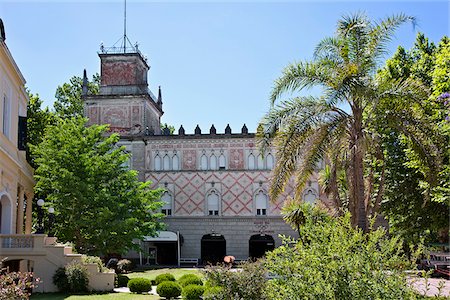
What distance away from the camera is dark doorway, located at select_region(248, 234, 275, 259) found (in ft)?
149

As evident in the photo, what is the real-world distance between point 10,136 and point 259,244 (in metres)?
25.7

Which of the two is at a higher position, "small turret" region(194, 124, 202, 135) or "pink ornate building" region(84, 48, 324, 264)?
"small turret" region(194, 124, 202, 135)

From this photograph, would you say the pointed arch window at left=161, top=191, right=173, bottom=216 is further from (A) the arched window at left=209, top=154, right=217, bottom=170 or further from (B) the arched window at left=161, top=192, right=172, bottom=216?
(A) the arched window at left=209, top=154, right=217, bottom=170

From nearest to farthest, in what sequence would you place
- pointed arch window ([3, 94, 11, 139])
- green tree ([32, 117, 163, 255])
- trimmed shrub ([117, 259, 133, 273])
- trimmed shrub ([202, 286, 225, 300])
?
trimmed shrub ([202, 286, 225, 300]), pointed arch window ([3, 94, 11, 139]), green tree ([32, 117, 163, 255]), trimmed shrub ([117, 259, 133, 273])

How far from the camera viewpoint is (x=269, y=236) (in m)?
45.2

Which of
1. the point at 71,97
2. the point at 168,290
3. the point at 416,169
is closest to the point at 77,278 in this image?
the point at 168,290

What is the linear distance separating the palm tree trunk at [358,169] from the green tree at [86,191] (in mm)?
15689

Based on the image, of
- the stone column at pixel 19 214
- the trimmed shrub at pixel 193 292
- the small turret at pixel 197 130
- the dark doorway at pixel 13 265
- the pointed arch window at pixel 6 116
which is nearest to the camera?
the trimmed shrub at pixel 193 292

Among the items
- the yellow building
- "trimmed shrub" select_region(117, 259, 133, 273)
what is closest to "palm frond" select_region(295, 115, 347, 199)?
the yellow building

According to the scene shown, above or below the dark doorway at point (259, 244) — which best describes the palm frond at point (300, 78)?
above

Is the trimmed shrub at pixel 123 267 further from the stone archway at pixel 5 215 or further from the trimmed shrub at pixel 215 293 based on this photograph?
the trimmed shrub at pixel 215 293

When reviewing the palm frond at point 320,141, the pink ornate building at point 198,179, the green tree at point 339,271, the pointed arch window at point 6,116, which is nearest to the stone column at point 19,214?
the pointed arch window at point 6,116

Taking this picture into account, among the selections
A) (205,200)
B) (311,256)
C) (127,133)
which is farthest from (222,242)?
(311,256)

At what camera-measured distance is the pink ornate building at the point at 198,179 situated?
44938 millimetres
